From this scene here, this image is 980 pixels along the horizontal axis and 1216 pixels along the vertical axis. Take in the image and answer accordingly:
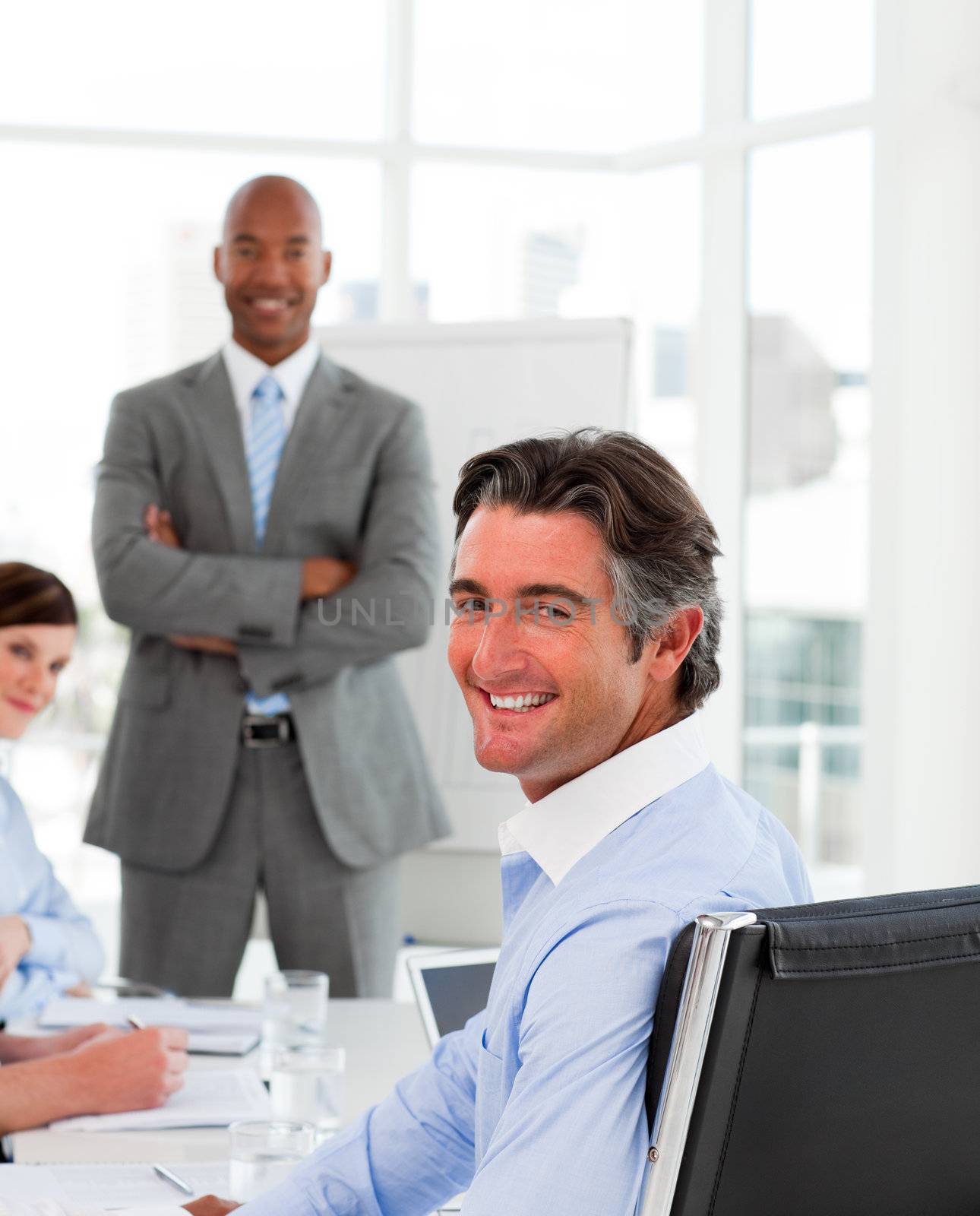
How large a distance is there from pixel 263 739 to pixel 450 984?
1.03 meters

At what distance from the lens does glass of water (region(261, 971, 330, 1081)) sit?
6.20 ft

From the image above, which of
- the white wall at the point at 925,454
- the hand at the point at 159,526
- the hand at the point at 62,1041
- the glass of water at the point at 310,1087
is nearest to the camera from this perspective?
the glass of water at the point at 310,1087

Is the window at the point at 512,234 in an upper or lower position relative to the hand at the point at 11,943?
upper

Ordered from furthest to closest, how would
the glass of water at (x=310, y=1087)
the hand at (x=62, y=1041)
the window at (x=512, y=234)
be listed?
the window at (x=512, y=234)
the hand at (x=62, y=1041)
the glass of water at (x=310, y=1087)

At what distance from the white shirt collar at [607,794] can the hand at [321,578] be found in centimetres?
157

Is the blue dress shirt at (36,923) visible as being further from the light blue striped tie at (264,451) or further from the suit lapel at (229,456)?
the suit lapel at (229,456)

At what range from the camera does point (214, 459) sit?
2.81 m

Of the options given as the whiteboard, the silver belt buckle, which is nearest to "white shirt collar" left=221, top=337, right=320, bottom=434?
the silver belt buckle

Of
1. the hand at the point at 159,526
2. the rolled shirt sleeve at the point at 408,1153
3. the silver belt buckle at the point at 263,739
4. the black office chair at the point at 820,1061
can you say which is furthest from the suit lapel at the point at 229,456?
the black office chair at the point at 820,1061

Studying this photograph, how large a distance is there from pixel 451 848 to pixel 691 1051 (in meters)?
3.06

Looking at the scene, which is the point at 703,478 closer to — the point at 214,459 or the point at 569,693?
the point at 214,459

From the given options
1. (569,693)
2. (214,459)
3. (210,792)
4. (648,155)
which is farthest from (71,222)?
(569,693)

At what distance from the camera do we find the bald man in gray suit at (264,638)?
8.80 ft

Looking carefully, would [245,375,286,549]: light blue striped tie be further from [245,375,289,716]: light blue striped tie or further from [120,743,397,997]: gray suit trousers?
[120,743,397,997]: gray suit trousers
